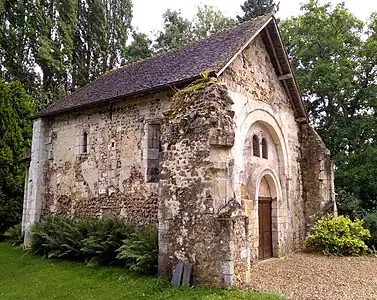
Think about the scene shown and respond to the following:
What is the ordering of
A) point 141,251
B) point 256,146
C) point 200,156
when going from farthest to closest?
point 256,146 < point 141,251 < point 200,156

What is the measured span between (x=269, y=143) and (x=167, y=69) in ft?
15.1

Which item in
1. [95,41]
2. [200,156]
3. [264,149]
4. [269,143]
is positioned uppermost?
[95,41]

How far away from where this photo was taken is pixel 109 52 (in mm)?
29562

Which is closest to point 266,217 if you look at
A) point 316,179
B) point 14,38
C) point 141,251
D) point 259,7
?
point 316,179

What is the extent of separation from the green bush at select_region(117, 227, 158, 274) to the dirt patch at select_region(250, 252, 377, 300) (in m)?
2.48

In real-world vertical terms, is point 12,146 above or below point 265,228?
above

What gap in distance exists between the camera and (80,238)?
11.6m

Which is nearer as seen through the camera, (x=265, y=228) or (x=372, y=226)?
(x=265, y=228)

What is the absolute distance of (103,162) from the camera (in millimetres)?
12875

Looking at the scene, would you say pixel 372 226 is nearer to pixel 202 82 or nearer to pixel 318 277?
pixel 318 277

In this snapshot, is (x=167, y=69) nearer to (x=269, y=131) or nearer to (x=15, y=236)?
(x=269, y=131)

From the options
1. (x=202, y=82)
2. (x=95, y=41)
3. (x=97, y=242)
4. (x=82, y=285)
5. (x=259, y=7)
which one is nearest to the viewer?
(x=82, y=285)

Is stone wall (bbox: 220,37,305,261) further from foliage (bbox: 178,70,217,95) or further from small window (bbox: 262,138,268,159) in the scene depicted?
foliage (bbox: 178,70,217,95)

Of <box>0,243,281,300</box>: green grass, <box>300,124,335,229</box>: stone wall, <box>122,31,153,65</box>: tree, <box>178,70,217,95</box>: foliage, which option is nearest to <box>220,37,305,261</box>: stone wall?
<box>300,124,335,229</box>: stone wall
